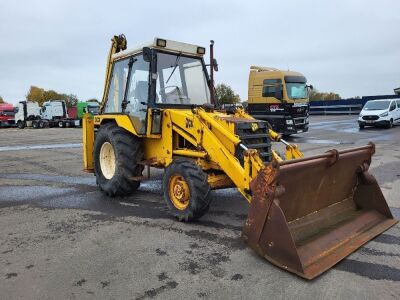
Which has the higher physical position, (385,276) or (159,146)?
(159,146)

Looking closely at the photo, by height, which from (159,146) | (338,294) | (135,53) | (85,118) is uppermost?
(135,53)

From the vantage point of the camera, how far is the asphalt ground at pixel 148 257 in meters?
3.68

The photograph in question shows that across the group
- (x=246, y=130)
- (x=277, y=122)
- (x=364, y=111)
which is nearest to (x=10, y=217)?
(x=246, y=130)

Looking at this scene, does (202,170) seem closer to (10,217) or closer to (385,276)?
(385,276)

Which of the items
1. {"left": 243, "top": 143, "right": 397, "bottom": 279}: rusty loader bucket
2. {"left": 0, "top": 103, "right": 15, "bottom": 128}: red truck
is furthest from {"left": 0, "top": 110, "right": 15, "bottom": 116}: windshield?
{"left": 243, "top": 143, "right": 397, "bottom": 279}: rusty loader bucket

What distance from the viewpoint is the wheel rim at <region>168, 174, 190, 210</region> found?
5496mm

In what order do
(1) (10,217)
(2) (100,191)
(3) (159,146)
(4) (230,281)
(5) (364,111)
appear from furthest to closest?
1. (5) (364,111)
2. (2) (100,191)
3. (3) (159,146)
4. (1) (10,217)
5. (4) (230,281)

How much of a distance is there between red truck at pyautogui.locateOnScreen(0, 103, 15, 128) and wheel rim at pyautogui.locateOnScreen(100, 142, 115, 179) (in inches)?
1546

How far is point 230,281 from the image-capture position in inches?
152

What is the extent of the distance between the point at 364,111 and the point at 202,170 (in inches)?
889

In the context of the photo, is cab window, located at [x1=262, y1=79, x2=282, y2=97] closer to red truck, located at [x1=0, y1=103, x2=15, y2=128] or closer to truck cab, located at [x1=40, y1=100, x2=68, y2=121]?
truck cab, located at [x1=40, y1=100, x2=68, y2=121]

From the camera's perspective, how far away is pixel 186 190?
5461 millimetres

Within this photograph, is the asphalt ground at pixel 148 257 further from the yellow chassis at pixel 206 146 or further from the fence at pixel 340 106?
the fence at pixel 340 106

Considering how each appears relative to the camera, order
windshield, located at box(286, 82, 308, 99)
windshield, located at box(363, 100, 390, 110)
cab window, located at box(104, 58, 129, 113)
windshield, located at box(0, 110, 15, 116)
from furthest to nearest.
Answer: windshield, located at box(0, 110, 15, 116) → windshield, located at box(363, 100, 390, 110) → windshield, located at box(286, 82, 308, 99) → cab window, located at box(104, 58, 129, 113)
